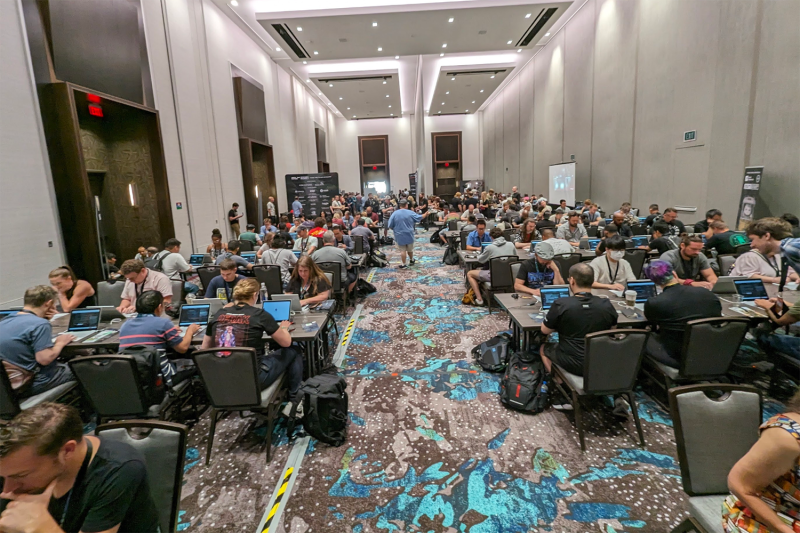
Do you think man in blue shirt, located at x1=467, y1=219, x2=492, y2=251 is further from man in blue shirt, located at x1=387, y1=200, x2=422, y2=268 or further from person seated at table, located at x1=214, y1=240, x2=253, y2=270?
person seated at table, located at x1=214, y1=240, x2=253, y2=270

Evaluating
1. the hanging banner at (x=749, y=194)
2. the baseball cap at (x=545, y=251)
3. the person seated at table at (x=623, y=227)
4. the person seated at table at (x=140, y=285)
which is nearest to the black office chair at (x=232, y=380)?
the person seated at table at (x=140, y=285)

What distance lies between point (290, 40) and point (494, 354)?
12250mm

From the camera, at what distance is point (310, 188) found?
15016 mm

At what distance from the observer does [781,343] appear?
135 inches

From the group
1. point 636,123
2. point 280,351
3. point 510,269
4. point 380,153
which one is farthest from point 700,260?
point 380,153

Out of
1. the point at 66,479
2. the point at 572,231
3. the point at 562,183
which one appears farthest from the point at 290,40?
the point at 66,479

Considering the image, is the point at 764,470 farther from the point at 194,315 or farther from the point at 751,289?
the point at 194,315

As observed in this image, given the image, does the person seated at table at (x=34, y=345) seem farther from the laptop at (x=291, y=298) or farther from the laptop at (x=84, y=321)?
the laptop at (x=291, y=298)

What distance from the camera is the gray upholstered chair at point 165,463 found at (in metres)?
1.88

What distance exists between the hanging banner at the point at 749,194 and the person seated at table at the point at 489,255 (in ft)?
12.8

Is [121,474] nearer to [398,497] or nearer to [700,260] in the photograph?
[398,497]

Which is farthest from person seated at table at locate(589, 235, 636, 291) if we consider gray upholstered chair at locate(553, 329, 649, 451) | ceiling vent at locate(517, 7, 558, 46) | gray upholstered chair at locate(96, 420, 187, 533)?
ceiling vent at locate(517, 7, 558, 46)

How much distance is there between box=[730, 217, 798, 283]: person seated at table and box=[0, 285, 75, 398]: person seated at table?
22.5 ft

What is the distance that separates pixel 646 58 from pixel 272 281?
10084mm
